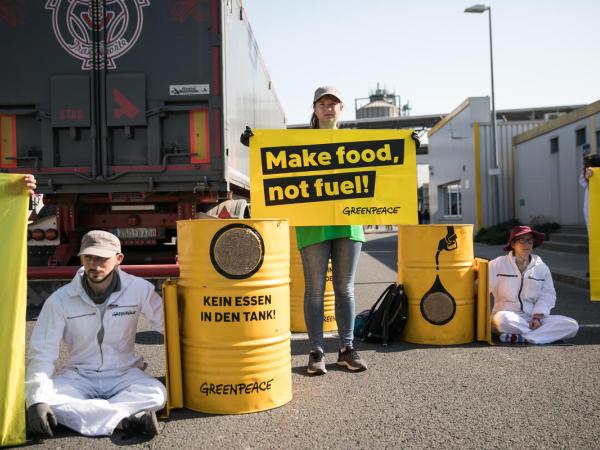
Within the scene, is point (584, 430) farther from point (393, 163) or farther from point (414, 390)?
point (393, 163)

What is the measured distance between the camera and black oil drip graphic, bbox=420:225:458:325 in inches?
207

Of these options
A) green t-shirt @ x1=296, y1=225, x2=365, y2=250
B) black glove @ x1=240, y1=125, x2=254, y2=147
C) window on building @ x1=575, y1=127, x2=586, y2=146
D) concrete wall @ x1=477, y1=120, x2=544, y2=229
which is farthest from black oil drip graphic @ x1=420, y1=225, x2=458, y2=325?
concrete wall @ x1=477, y1=120, x2=544, y2=229

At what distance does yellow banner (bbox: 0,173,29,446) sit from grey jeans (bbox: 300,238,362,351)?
2.00 meters

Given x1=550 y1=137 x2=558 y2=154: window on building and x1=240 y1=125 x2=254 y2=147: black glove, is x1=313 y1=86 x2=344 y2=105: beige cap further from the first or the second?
x1=550 y1=137 x2=558 y2=154: window on building

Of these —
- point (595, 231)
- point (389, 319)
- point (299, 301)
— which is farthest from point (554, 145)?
point (389, 319)

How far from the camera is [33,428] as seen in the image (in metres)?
3.11

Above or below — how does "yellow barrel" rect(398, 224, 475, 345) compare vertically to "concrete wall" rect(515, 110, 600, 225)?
below

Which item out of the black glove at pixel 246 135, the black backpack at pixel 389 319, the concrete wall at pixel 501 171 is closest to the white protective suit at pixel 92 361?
the black glove at pixel 246 135

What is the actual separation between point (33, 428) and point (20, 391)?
0.72ft

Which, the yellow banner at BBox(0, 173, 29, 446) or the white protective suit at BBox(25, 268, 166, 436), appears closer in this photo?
the yellow banner at BBox(0, 173, 29, 446)

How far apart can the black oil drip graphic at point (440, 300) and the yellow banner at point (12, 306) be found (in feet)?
11.3

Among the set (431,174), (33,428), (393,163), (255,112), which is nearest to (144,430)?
(33,428)

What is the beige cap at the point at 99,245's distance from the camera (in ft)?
11.3

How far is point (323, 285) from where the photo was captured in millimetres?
4340
